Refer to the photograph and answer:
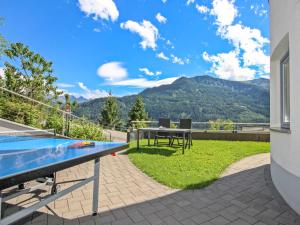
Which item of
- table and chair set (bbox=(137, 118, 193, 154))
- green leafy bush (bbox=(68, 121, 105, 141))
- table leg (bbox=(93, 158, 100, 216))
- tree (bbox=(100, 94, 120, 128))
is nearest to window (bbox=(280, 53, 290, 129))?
table leg (bbox=(93, 158, 100, 216))

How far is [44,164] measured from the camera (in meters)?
1.52

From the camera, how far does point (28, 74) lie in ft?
68.8

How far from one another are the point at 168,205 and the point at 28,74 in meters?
22.3

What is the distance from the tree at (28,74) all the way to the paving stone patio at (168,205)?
59.8 ft

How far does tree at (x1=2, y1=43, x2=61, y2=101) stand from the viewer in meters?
18.9

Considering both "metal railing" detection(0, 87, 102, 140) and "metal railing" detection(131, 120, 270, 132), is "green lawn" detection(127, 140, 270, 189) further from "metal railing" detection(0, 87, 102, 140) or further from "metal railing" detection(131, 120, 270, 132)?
"metal railing" detection(131, 120, 270, 132)

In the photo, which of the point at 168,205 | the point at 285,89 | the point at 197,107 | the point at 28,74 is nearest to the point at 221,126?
the point at 285,89

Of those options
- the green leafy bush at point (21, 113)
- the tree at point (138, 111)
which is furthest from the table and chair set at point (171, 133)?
the tree at point (138, 111)

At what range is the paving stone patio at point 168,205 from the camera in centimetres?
262

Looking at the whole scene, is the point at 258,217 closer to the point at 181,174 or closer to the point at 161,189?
the point at 161,189

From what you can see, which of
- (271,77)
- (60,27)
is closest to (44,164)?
(271,77)

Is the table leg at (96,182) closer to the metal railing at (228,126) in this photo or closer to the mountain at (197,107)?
the metal railing at (228,126)

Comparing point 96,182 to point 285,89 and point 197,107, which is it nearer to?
point 285,89

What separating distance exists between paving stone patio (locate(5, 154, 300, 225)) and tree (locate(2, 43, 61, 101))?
717 inches
